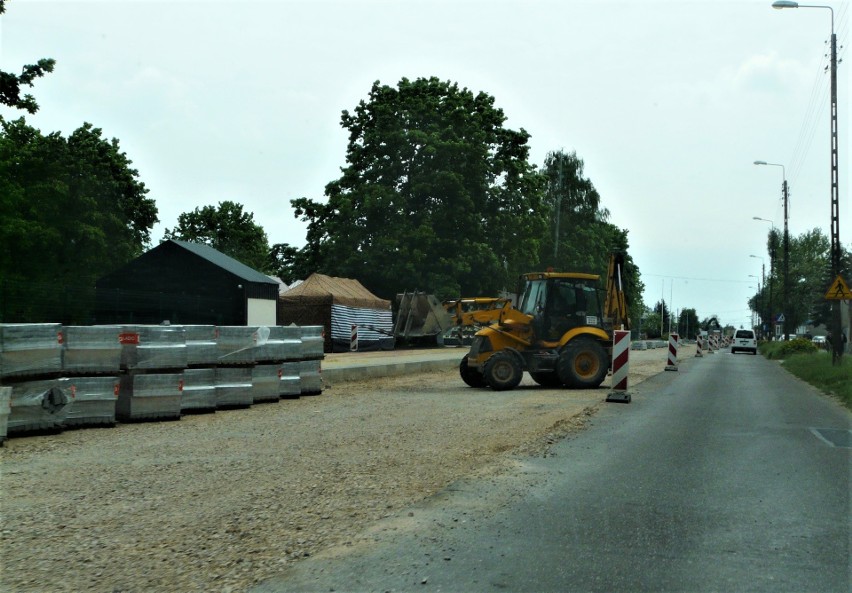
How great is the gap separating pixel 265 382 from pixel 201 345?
7.21 ft

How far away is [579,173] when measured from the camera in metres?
75.4

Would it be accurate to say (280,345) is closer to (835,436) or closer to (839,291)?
(835,436)

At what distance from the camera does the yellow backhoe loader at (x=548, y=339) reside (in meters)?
20.5

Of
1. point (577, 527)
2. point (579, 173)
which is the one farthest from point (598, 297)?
point (579, 173)

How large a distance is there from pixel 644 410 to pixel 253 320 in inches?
960

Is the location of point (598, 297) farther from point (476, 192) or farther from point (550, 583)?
point (476, 192)

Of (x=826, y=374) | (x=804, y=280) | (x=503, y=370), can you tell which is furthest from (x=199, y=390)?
(x=804, y=280)

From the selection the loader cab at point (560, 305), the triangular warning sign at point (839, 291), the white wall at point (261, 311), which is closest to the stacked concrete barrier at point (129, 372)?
the loader cab at point (560, 305)

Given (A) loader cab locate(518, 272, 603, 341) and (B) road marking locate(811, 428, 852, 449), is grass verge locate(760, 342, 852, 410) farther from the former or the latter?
(A) loader cab locate(518, 272, 603, 341)

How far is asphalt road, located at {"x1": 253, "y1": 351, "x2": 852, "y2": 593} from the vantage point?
5.11 meters

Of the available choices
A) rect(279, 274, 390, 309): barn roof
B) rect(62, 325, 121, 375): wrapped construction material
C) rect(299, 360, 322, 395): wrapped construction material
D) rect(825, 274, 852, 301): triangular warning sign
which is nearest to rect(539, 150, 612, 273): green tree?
rect(279, 274, 390, 309): barn roof

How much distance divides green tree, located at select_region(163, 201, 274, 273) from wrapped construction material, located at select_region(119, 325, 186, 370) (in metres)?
73.4

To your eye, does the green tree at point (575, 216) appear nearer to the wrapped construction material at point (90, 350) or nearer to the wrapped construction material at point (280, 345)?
the wrapped construction material at point (280, 345)

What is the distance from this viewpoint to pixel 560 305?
2111 cm
